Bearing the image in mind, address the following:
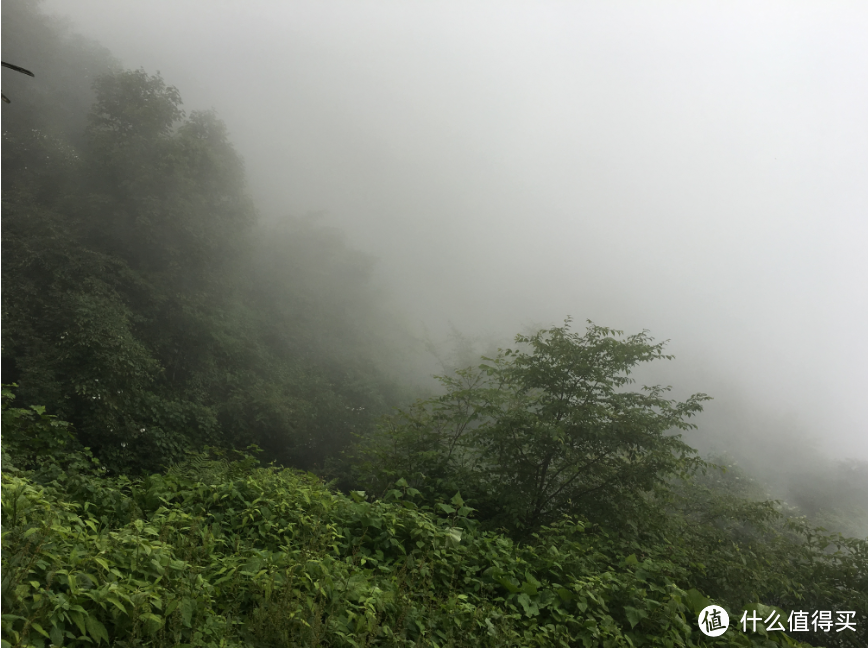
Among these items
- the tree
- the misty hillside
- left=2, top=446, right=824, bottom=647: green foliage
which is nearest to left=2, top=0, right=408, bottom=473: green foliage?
the misty hillside

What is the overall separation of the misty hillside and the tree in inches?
1.7

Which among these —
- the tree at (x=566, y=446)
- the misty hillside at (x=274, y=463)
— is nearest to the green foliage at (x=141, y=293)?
the misty hillside at (x=274, y=463)

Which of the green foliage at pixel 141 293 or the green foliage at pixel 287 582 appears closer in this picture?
the green foliage at pixel 287 582

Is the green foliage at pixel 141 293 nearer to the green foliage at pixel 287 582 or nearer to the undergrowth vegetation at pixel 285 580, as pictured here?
the undergrowth vegetation at pixel 285 580

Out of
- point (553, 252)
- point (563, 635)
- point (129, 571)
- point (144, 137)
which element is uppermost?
point (553, 252)

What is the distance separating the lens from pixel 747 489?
19.9 meters

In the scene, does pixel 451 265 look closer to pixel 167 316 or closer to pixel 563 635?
pixel 167 316

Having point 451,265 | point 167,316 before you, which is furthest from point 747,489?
point 451,265

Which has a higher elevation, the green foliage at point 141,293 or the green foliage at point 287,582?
the green foliage at point 141,293

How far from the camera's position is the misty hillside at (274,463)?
2570mm

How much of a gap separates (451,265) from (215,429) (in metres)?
55.5

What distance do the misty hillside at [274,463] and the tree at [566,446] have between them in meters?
0.04

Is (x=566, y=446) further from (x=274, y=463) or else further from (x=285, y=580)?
(x=274, y=463)

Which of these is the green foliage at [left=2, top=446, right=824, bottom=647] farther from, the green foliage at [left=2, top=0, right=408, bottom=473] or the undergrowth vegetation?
the green foliage at [left=2, top=0, right=408, bottom=473]
